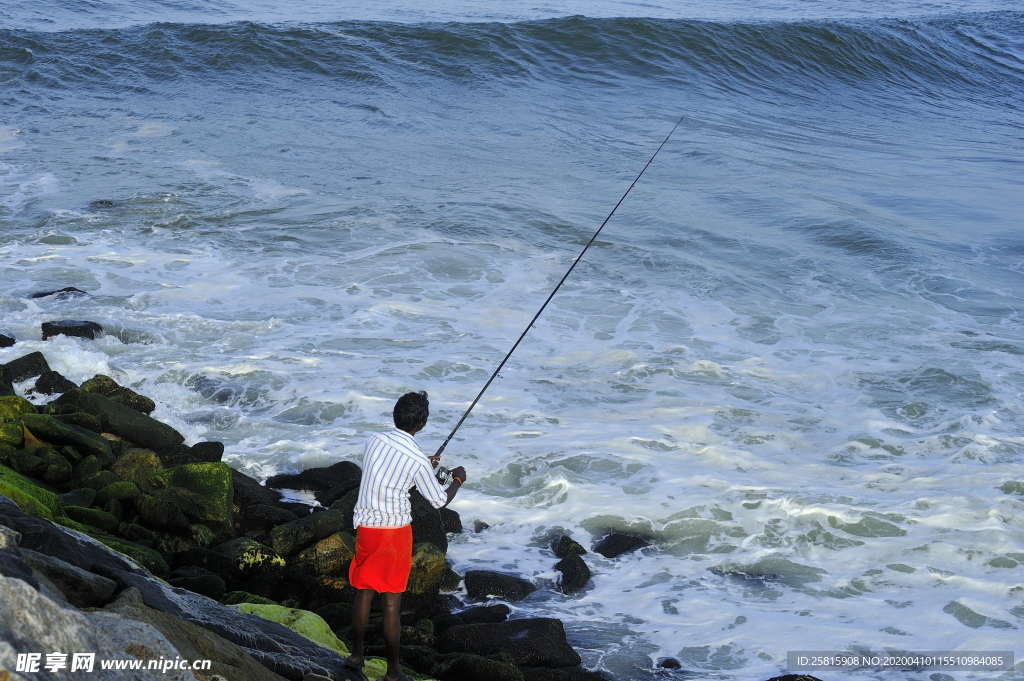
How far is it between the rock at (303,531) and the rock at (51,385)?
7.77 feet

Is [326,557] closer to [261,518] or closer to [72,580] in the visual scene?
[261,518]

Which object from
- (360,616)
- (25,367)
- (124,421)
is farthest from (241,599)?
(25,367)

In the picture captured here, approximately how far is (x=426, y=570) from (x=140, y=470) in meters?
1.68

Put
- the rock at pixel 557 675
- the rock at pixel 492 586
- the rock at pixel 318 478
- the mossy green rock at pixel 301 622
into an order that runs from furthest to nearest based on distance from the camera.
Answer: the rock at pixel 318 478
the rock at pixel 492 586
the rock at pixel 557 675
the mossy green rock at pixel 301 622

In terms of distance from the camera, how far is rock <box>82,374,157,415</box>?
6.33m

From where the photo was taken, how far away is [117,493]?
489cm

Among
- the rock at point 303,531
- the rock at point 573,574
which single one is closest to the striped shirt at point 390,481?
the rock at point 303,531

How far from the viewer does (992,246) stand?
11578 mm

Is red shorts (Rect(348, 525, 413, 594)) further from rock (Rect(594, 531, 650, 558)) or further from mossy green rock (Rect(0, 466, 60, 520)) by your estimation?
rock (Rect(594, 531, 650, 558))

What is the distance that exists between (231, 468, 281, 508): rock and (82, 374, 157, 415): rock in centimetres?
122

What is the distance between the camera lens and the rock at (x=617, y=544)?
5352 millimetres

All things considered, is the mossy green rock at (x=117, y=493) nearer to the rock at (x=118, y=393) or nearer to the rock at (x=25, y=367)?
the rock at (x=118, y=393)

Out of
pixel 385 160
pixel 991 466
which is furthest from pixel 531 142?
pixel 991 466

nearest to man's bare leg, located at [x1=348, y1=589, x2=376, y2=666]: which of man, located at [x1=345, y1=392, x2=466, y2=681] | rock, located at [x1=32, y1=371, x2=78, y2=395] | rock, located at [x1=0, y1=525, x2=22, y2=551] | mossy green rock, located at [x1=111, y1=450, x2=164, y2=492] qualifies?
man, located at [x1=345, y1=392, x2=466, y2=681]
